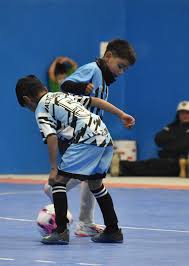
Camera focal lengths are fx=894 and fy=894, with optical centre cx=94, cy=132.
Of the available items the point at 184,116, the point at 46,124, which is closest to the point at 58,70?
the point at 184,116

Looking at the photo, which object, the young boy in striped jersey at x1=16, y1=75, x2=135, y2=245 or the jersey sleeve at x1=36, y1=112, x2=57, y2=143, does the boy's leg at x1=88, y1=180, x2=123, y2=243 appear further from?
the jersey sleeve at x1=36, y1=112, x2=57, y2=143

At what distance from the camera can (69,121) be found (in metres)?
6.36

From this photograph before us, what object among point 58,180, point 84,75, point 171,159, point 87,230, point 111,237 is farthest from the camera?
point 171,159

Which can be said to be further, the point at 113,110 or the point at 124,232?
the point at 124,232

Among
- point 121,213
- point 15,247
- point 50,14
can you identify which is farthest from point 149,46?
point 15,247

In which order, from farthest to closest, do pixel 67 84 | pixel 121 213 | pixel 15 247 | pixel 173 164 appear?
pixel 173 164
pixel 121 213
pixel 67 84
pixel 15 247

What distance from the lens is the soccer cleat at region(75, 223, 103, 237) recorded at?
273 inches

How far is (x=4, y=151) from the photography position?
512 inches

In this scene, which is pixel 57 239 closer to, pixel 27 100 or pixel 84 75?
pixel 27 100

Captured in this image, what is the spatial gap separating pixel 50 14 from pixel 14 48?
2.48ft

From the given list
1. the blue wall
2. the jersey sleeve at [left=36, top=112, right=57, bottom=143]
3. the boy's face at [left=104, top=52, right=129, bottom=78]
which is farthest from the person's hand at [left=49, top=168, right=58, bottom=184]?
the blue wall

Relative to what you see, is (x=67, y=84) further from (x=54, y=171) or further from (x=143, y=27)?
(x=143, y=27)

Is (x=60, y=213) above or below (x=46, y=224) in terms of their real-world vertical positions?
above

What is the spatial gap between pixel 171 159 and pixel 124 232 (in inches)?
232
